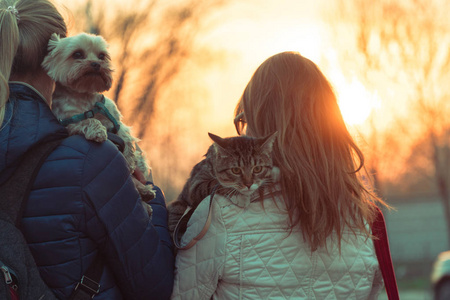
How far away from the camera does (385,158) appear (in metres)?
17.5

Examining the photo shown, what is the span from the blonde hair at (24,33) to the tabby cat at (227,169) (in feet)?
3.76

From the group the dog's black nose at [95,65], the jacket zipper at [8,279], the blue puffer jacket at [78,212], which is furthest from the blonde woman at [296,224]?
the dog's black nose at [95,65]

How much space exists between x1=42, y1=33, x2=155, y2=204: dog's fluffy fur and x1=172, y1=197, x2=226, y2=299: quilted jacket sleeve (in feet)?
2.28

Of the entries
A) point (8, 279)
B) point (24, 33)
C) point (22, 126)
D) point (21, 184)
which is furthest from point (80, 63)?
point (8, 279)

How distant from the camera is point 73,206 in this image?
217 centimetres

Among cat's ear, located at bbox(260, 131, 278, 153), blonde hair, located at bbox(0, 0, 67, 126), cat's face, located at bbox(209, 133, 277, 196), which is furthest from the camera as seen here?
cat's face, located at bbox(209, 133, 277, 196)

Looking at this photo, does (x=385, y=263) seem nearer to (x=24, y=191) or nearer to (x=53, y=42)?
(x=24, y=191)

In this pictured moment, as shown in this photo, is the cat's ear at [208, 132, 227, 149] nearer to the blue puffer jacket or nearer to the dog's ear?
the blue puffer jacket

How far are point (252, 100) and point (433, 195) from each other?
110 feet

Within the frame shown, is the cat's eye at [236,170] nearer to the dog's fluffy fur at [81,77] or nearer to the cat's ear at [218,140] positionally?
Answer: the cat's ear at [218,140]

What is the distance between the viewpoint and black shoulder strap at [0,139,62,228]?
2.16m

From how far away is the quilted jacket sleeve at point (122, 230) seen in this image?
2.23 meters

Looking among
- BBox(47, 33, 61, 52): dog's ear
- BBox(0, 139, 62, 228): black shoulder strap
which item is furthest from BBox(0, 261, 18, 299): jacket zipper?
BBox(47, 33, 61, 52): dog's ear

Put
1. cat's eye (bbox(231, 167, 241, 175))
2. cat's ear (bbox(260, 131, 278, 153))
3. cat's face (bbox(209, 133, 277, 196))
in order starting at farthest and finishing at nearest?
cat's eye (bbox(231, 167, 241, 175)) < cat's face (bbox(209, 133, 277, 196)) < cat's ear (bbox(260, 131, 278, 153))
